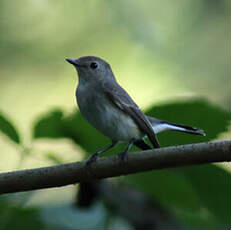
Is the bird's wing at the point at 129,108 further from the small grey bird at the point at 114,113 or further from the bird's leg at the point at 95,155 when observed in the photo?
the bird's leg at the point at 95,155

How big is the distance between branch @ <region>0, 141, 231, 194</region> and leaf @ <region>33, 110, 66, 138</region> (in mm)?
265

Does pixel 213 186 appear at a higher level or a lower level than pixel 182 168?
lower

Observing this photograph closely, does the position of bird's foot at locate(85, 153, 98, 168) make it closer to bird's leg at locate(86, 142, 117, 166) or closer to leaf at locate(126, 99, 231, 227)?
bird's leg at locate(86, 142, 117, 166)

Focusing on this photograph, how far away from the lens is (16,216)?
238 cm

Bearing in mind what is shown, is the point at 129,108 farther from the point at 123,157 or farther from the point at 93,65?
the point at 123,157

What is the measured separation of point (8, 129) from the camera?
2402 millimetres

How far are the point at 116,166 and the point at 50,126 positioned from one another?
1.81 ft

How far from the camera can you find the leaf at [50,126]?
2.57 metres

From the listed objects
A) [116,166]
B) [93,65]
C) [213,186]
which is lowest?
[213,186]

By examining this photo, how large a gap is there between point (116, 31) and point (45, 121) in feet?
18.2

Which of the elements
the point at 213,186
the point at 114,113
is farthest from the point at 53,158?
the point at 114,113

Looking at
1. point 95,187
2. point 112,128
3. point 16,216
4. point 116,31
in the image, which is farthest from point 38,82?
point 16,216

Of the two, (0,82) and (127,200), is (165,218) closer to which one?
(127,200)

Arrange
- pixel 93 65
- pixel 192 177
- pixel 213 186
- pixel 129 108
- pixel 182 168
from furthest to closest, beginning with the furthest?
pixel 93 65 → pixel 129 108 → pixel 182 168 → pixel 192 177 → pixel 213 186
